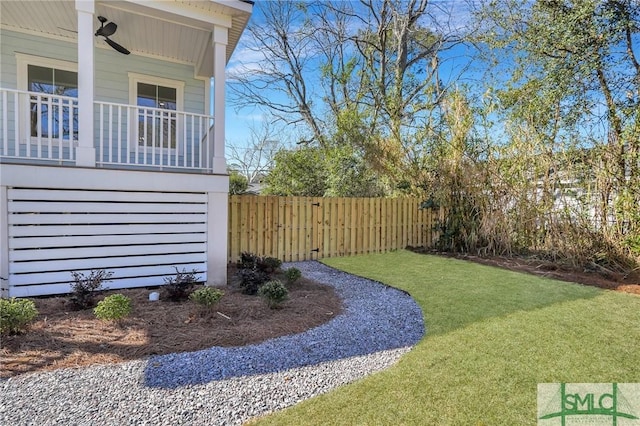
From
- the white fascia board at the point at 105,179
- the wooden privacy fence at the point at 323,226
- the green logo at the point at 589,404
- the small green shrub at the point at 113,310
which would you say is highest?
the white fascia board at the point at 105,179

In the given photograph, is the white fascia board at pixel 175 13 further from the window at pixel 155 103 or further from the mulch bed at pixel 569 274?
the mulch bed at pixel 569 274

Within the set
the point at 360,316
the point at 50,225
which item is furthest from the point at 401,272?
the point at 50,225

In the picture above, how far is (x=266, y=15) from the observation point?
1614cm

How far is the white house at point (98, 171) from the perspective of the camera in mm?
4297

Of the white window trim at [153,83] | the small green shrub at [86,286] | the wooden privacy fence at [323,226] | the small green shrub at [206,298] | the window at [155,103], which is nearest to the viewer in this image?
the small green shrub at [206,298]

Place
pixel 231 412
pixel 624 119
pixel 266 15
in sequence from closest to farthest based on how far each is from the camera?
pixel 231 412, pixel 624 119, pixel 266 15

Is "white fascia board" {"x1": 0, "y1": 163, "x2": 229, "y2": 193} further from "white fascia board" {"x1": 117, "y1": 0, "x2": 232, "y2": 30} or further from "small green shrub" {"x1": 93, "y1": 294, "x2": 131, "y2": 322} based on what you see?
"white fascia board" {"x1": 117, "y1": 0, "x2": 232, "y2": 30}

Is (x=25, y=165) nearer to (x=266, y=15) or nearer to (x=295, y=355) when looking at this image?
(x=295, y=355)

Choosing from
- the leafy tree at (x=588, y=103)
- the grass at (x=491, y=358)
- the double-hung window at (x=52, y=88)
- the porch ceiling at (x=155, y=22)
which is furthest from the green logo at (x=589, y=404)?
the double-hung window at (x=52, y=88)

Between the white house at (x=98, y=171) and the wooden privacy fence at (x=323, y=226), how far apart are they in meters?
1.63

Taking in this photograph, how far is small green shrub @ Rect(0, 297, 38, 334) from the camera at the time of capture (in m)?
3.01

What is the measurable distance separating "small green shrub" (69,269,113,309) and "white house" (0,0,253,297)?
109 millimetres

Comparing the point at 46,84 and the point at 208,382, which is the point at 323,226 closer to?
the point at 208,382

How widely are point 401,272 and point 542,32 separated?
554 cm
